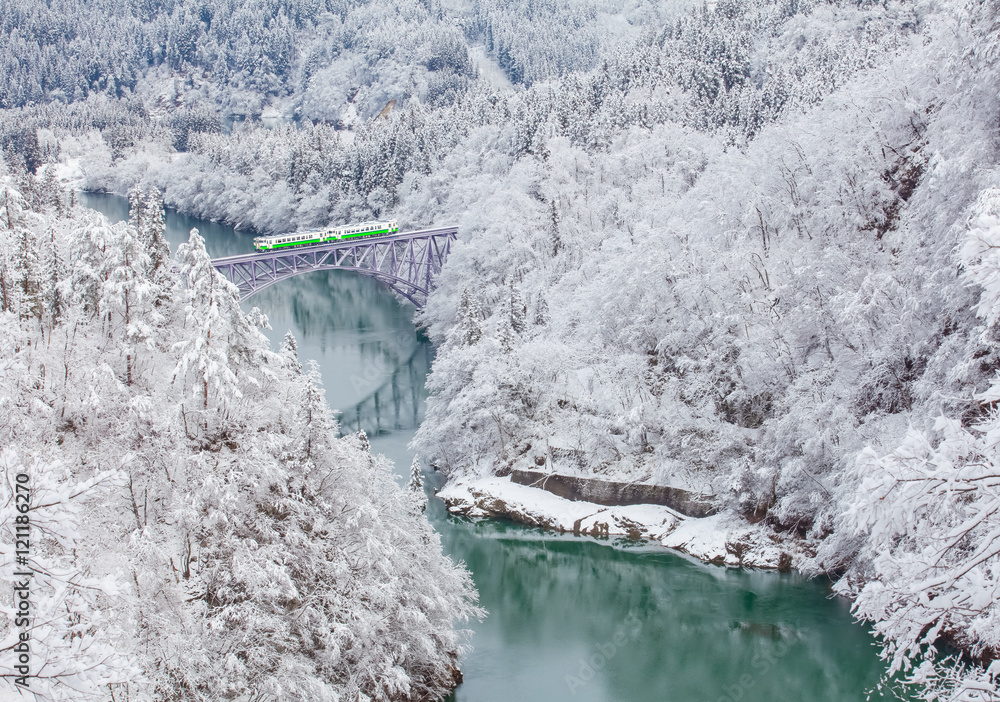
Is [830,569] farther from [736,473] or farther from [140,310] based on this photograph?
[140,310]

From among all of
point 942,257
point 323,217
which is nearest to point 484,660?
point 942,257
